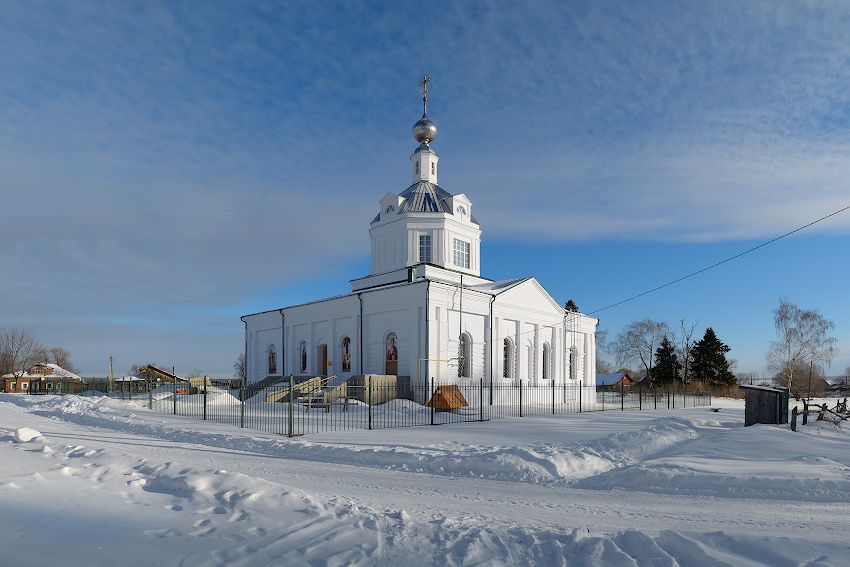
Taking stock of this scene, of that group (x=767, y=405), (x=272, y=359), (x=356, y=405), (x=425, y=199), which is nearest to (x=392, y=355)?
(x=356, y=405)

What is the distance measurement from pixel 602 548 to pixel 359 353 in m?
25.2

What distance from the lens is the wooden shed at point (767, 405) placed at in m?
18.9

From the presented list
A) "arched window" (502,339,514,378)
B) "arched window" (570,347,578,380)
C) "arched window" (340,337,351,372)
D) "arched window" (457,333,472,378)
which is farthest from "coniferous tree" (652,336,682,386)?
"arched window" (340,337,351,372)

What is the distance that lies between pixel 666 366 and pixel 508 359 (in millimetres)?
36100

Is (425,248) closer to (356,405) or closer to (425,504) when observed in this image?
(356,405)

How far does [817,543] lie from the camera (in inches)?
223

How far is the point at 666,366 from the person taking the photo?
199 feet

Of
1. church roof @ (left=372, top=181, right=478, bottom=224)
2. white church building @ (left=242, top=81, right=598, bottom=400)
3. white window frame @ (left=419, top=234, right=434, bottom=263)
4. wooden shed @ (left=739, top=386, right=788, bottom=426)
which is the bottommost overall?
wooden shed @ (left=739, top=386, right=788, bottom=426)

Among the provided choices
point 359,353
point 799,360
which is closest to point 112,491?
point 359,353

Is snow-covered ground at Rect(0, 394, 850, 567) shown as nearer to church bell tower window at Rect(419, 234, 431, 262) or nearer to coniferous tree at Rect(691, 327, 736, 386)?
church bell tower window at Rect(419, 234, 431, 262)

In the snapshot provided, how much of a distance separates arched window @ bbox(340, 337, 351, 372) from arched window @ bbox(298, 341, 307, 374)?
391cm

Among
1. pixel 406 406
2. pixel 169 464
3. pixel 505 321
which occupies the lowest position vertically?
pixel 406 406

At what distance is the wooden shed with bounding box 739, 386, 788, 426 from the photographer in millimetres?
18922

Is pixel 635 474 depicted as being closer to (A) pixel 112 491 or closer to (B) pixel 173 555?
(B) pixel 173 555
